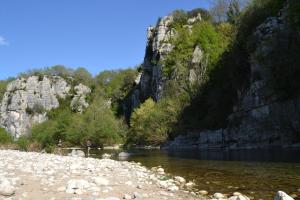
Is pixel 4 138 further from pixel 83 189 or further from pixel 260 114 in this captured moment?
pixel 83 189

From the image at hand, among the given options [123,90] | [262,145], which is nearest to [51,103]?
[123,90]

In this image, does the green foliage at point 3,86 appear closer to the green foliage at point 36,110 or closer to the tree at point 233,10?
the green foliage at point 36,110

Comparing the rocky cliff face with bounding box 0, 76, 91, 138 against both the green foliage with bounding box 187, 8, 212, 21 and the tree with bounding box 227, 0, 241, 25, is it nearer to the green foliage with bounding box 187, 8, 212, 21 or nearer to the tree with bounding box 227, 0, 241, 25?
the green foliage with bounding box 187, 8, 212, 21

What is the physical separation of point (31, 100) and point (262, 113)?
415 feet

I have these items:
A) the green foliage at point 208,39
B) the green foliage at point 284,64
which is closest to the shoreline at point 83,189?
the green foliage at point 284,64

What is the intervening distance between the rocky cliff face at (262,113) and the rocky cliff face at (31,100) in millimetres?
105777

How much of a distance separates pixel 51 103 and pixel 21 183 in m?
149

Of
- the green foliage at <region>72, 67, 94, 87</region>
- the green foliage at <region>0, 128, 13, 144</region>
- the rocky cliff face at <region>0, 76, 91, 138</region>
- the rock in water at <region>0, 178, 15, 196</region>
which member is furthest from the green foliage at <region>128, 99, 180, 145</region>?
the green foliage at <region>72, 67, 94, 87</region>

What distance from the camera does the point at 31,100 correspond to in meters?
154

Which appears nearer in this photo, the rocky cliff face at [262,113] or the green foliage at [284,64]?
the green foliage at [284,64]

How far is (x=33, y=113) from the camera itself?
153 meters

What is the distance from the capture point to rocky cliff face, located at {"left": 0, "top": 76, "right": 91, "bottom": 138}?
15075 centimetres

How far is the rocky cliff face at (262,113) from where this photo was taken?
38656 mm

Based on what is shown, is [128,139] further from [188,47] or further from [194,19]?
[194,19]
